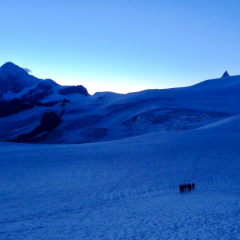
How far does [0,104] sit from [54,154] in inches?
2332

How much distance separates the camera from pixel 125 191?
14477 millimetres

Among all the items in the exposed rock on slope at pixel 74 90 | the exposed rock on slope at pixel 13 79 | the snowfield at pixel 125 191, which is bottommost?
the snowfield at pixel 125 191

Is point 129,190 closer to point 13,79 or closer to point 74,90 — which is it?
point 74,90

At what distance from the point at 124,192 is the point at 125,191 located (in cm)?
23

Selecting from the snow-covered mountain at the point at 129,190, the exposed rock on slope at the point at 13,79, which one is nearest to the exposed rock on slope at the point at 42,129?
the snow-covered mountain at the point at 129,190

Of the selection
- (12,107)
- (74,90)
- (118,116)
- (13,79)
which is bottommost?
(118,116)

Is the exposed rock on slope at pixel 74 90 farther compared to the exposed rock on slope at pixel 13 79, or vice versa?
the exposed rock on slope at pixel 13 79

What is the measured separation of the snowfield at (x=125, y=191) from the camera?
816cm

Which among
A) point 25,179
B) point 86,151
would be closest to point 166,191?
point 25,179

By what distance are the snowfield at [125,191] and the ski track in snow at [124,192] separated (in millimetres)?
26

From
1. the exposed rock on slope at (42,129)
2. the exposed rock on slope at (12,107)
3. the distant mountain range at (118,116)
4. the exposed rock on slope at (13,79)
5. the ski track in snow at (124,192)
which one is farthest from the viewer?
the exposed rock on slope at (13,79)

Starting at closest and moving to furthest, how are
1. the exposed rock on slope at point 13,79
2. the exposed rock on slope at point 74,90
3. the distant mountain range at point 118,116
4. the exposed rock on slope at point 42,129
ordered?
1. the distant mountain range at point 118,116
2. the exposed rock on slope at point 42,129
3. the exposed rock on slope at point 74,90
4. the exposed rock on slope at point 13,79

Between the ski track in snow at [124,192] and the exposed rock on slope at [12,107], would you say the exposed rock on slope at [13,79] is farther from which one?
the ski track in snow at [124,192]

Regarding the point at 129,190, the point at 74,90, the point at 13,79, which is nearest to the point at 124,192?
the point at 129,190
